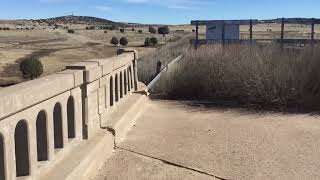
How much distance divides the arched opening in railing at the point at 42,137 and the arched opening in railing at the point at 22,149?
0.85 ft

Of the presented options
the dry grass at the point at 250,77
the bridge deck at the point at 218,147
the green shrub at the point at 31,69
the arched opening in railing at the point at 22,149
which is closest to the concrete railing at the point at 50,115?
the arched opening in railing at the point at 22,149

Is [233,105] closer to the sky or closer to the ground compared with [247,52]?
closer to the ground

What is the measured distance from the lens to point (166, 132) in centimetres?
786

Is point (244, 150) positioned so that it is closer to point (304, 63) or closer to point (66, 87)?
point (66, 87)

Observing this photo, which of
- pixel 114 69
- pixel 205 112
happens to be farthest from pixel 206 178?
pixel 205 112

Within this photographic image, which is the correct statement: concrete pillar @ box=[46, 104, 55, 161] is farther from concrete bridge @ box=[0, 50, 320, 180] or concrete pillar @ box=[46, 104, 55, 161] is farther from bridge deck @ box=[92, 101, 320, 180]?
bridge deck @ box=[92, 101, 320, 180]

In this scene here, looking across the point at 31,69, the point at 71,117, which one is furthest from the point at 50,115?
the point at 31,69

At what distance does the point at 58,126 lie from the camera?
5531 mm

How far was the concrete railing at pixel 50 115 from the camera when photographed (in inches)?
162

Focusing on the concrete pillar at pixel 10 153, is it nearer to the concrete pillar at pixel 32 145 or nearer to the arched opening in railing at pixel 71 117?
the concrete pillar at pixel 32 145

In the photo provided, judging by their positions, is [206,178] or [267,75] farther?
[267,75]

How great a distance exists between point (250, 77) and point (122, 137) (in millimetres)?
3854

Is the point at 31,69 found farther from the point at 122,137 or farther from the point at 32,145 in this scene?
the point at 32,145

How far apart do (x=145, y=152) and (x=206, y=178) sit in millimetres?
1166
